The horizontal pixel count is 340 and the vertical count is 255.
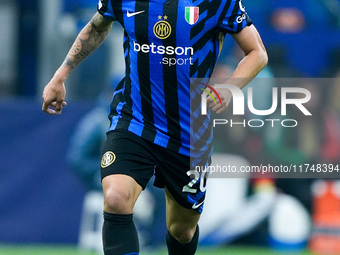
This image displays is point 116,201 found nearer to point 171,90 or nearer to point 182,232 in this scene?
point 171,90

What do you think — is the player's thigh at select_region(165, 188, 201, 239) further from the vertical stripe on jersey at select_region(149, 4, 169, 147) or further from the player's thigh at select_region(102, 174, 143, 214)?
the player's thigh at select_region(102, 174, 143, 214)

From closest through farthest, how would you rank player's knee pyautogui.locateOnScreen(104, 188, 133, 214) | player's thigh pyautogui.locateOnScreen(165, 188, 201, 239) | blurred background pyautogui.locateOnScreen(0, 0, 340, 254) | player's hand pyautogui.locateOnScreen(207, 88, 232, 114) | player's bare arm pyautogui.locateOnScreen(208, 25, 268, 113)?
player's knee pyautogui.locateOnScreen(104, 188, 133, 214) → player's hand pyautogui.locateOnScreen(207, 88, 232, 114) → player's bare arm pyautogui.locateOnScreen(208, 25, 268, 113) → player's thigh pyautogui.locateOnScreen(165, 188, 201, 239) → blurred background pyautogui.locateOnScreen(0, 0, 340, 254)

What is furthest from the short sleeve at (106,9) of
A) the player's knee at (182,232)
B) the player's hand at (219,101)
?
the player's knee at (182,232)

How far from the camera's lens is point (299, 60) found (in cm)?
905

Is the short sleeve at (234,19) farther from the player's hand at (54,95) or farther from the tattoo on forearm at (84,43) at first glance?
the player's hand at (54,95)

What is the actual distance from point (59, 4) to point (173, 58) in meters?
4.37

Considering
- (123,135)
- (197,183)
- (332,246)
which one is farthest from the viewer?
(332,246)

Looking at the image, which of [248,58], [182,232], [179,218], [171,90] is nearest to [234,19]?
[248,58]

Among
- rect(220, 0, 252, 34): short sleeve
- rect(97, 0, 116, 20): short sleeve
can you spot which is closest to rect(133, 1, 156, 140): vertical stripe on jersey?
rect(97, 0, 116, 20): short sleeve

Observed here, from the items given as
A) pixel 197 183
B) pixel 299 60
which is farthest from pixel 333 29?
pixel 197 183

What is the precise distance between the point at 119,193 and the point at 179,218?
0.97m

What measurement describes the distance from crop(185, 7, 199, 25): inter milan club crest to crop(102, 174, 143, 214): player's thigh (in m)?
1.02

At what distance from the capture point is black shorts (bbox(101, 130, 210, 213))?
4.91 metres

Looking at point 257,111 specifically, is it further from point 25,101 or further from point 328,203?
point 25,101
